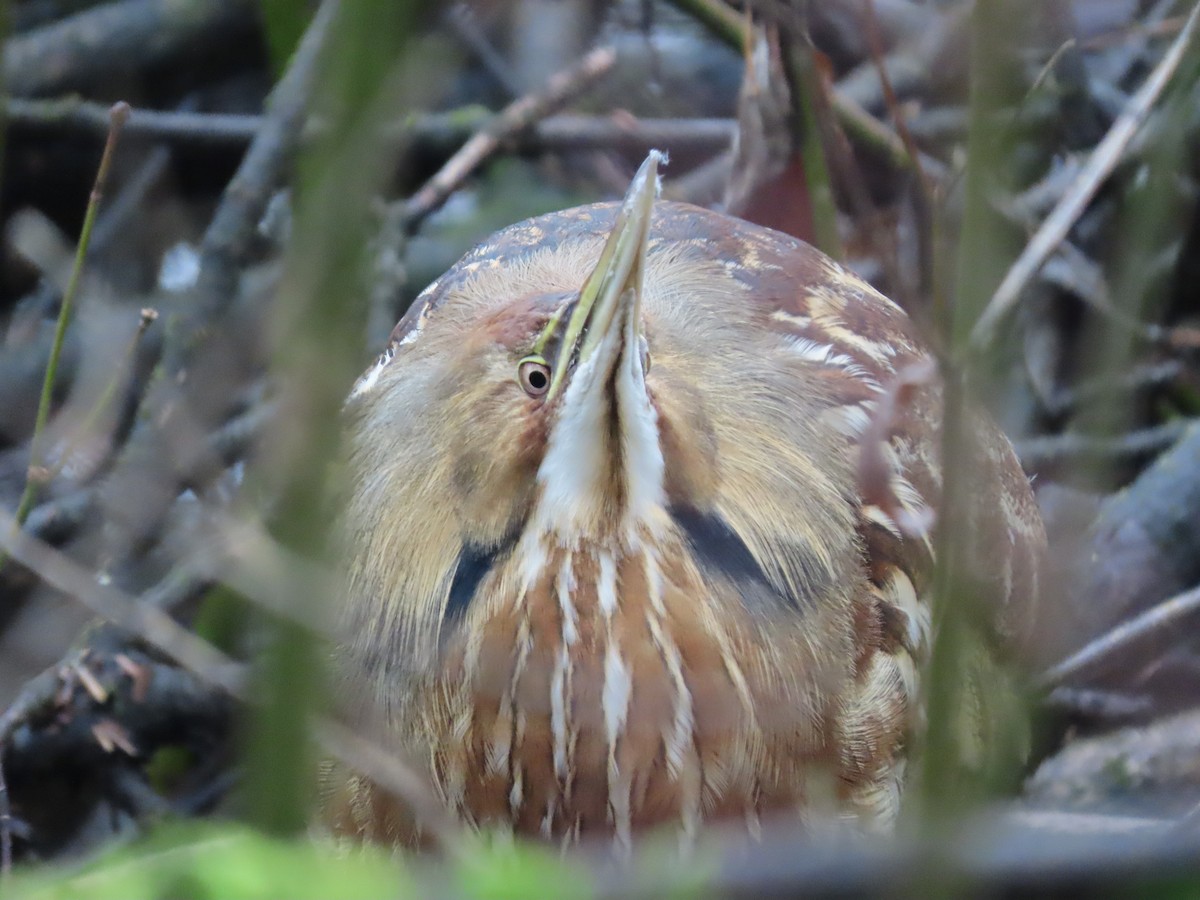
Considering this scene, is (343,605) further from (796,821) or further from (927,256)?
(927,256)

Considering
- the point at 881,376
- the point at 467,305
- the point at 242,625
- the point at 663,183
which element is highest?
the point at 663,183

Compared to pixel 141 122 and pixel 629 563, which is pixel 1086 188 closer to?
pixel 629 563

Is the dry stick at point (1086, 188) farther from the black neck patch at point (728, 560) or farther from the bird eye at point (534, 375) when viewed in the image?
the bird eye at point (534, 375)

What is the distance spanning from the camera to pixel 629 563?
1381 millimetres

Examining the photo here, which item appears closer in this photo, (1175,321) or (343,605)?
(343,605)

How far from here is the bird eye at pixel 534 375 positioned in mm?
1288

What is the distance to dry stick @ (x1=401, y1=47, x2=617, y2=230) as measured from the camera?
7.89 feet

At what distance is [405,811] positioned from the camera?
1561mm

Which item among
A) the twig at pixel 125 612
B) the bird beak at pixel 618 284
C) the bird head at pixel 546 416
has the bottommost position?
the twig at pixel 125 612

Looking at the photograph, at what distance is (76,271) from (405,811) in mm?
622

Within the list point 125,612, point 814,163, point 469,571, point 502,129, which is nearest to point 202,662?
point 125,612

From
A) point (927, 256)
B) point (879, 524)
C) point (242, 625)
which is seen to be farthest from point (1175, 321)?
point (242, 625)

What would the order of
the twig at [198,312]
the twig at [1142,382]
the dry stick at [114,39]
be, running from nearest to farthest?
the twig at [198,312] < the twig at [1142,382] < the dry stick at [114,39]

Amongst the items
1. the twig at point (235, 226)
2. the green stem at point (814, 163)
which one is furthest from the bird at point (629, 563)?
the twig at point (235, 226)
